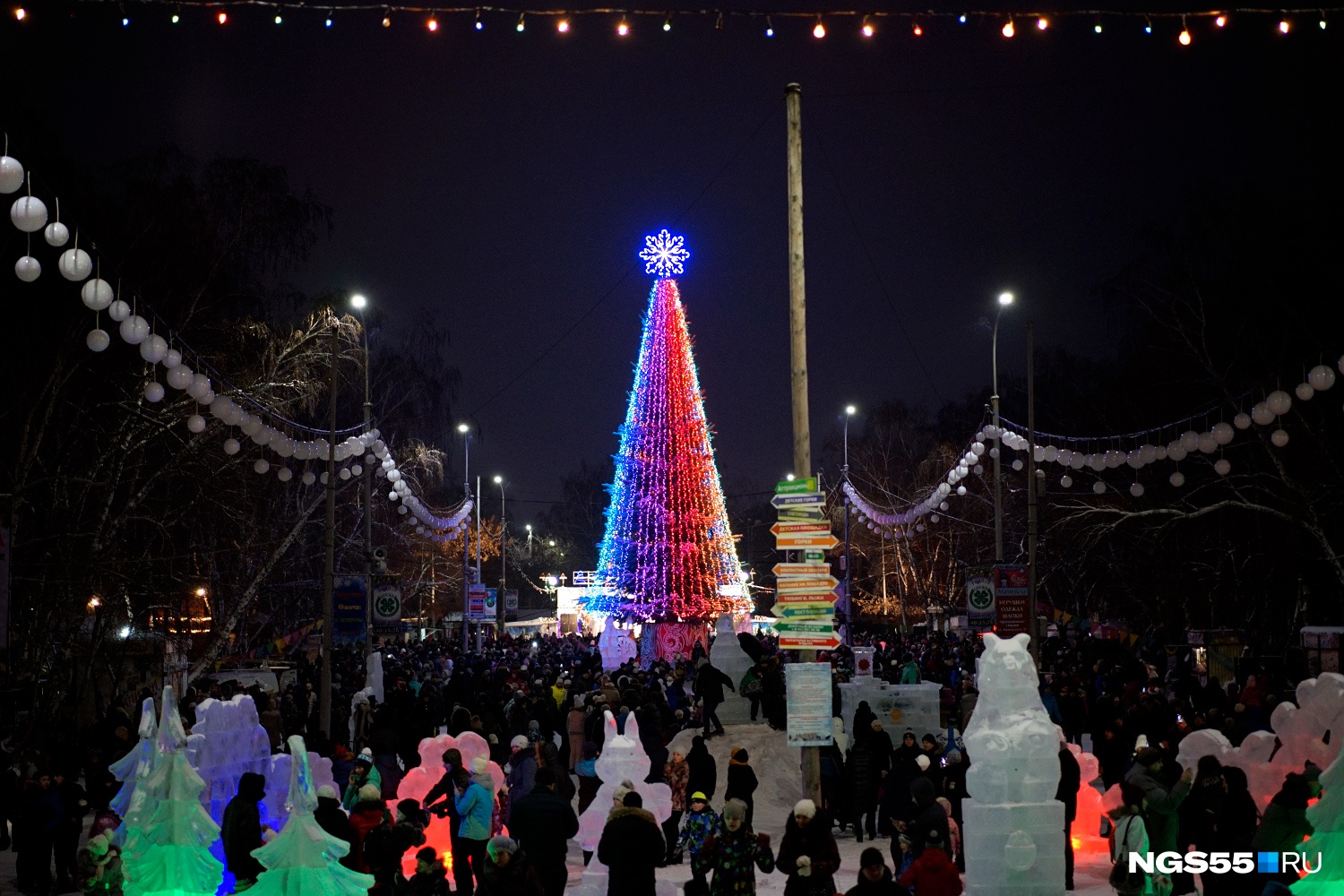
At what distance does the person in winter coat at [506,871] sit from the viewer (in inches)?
374

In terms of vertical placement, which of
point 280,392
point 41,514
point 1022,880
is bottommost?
point 1022,880

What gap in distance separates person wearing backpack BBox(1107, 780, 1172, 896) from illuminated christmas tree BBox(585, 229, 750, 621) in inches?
1202

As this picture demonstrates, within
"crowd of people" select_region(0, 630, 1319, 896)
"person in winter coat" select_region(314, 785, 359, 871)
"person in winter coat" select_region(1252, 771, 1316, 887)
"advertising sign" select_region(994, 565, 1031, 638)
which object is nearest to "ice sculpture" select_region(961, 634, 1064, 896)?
"crowd of people" select_region(0, 630, 1319, 896)

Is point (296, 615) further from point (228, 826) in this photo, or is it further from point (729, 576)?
point (228, 826)

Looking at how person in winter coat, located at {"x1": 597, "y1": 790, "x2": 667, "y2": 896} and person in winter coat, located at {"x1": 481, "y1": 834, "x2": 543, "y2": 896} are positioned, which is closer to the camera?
person in winter coat, located at {"x1": 481, "y1": 834, "x2": 543, "y2": 896}

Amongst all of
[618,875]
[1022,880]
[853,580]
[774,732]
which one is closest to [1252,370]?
[774,732]

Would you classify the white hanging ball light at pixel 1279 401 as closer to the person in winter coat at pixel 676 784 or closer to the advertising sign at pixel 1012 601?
the advertising sign at pixel 1012 601

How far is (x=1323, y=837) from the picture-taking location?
10.7 meters

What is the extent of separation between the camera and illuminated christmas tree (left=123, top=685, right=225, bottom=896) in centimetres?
1207

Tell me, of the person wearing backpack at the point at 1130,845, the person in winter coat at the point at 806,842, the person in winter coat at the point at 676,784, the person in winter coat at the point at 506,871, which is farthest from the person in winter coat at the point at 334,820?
the person wearing backpack at the point at 1130,845

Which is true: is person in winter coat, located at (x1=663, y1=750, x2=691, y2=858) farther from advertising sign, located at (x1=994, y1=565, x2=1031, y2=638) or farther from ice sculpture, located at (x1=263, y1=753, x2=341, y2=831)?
advertising sign, located at (x1=994, y1=565, x2=1031, y2=638)

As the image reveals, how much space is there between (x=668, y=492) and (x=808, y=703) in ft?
93.9

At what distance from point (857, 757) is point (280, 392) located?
59.2ft

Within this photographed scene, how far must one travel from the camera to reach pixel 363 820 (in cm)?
1162
